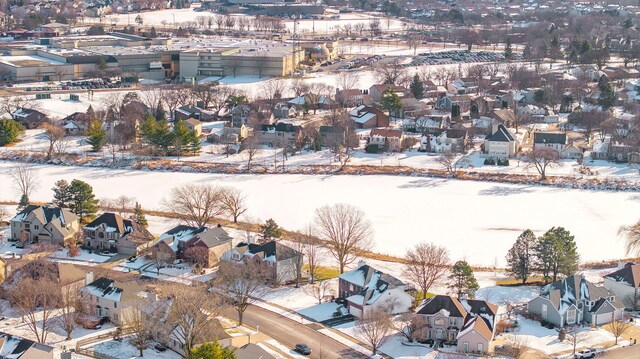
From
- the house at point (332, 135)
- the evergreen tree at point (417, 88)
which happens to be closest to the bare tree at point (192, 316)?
the house at point (332, 135)

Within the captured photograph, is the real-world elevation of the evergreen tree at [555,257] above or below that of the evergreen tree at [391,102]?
above

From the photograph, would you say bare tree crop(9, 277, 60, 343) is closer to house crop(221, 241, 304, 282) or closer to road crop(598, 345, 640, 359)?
house crop(221, 241, 304, 282)

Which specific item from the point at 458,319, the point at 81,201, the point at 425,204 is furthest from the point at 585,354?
the point at 81,201

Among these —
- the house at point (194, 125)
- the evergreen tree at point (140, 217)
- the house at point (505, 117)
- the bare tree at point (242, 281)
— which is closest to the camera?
the bare tree at point (242, 281)

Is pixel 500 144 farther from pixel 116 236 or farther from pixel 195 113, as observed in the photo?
pixel 116 236

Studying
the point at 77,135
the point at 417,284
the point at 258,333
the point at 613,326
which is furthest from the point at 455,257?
the point at 77,135

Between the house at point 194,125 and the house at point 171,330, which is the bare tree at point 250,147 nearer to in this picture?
the house at point 194,125

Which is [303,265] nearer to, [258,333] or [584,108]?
[258,333]
